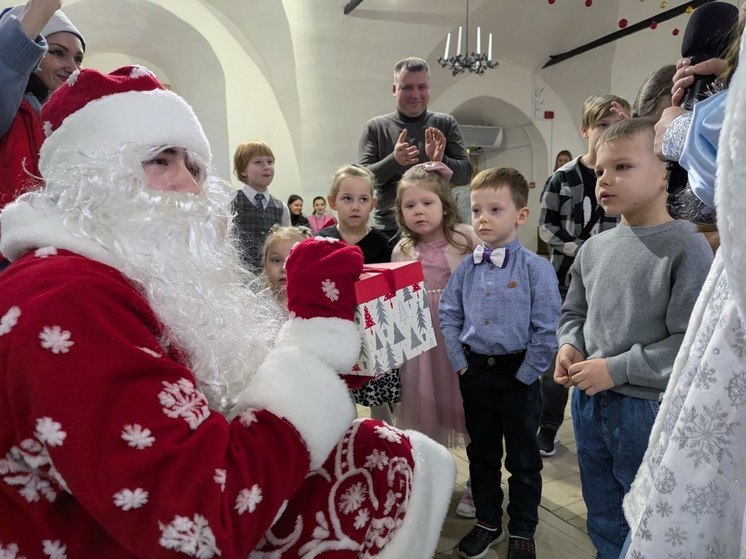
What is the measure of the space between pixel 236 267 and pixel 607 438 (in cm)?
114

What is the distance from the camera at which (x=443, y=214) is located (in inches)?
94.7

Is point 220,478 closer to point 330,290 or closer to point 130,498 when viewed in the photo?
point 130,498

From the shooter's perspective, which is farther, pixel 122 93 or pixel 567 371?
pixel 567 371

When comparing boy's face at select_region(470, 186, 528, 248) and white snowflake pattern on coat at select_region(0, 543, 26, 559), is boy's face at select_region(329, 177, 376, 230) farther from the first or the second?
white snowflake pattern on coat at select_region(0, 543, 26, 559)

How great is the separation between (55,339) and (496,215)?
158 centimetres

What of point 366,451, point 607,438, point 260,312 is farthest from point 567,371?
point 260,312

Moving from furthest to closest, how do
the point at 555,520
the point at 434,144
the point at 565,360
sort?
the point at 434,144
the point at 555,520
the point at 565,360

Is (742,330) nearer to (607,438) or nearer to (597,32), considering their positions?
(607,438)

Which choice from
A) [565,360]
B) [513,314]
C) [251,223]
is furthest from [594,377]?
[251,223]

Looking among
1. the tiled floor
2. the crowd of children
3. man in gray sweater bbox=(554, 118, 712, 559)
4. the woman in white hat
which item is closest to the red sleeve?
the crowd of children

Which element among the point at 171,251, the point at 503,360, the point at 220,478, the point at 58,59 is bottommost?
the point at 503,360

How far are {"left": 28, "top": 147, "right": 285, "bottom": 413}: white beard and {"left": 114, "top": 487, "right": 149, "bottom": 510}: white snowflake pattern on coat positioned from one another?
261 millimetres

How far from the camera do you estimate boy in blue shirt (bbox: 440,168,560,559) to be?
1.88m

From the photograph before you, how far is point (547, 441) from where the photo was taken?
2773mm
